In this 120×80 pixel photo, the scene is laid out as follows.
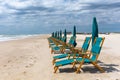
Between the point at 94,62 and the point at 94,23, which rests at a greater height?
the point at 94,23

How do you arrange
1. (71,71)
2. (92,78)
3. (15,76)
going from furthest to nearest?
(71,71), (15,76), (92,78)

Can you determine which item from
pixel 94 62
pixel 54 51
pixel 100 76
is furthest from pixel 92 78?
pixel 54 51

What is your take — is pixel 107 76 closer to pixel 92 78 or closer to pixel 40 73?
pixel 92 78

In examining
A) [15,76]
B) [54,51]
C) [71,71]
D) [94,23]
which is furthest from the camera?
[54,51]

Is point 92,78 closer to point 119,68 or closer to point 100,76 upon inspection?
point 100,76

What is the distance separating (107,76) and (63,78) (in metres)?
1.36

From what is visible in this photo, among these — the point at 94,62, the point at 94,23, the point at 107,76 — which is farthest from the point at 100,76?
the point at 94,23

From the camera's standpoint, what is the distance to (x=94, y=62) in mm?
8633

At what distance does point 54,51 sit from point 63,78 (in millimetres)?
8332

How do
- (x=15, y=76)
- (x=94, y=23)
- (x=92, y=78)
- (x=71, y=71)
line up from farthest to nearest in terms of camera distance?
(x=94, y=23) → (x=71, y=71) → (x=15, y=76) → (x=92, y=78)

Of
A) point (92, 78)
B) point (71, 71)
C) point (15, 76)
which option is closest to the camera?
point (92, 78)

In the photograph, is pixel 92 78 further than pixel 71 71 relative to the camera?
No

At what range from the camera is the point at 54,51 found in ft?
52.7

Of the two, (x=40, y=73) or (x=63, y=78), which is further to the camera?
(x=40, y=73)
